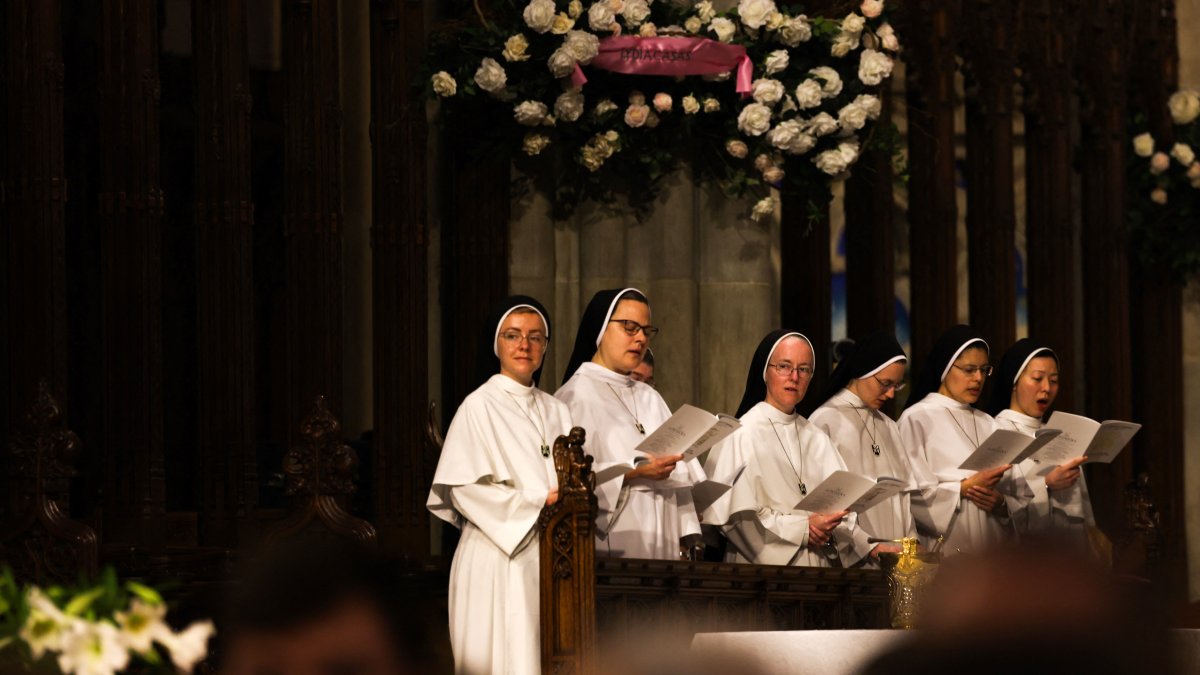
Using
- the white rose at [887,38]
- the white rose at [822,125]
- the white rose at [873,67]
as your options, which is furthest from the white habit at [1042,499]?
the white rose at [887,38]

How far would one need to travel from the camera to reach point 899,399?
462 inches

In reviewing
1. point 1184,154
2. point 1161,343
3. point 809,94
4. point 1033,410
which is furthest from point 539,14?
point 1161,343

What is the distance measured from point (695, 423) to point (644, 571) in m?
0.57

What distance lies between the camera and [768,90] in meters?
9.38

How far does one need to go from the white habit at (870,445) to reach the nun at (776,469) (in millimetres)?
257

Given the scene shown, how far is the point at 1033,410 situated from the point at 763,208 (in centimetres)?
170

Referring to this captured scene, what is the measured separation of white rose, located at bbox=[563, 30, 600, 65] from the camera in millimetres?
9047

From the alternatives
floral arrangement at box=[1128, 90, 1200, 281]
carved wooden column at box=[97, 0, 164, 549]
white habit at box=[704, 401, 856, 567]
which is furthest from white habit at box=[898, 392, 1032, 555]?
carved wooden column at box=[97, 0, 164, 549]

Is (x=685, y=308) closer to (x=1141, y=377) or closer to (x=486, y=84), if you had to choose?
(x=486, y=84)

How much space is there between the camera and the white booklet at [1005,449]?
8.02 meters

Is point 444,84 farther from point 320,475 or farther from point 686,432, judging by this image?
point 686,432

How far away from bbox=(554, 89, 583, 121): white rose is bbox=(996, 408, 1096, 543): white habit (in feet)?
8.53

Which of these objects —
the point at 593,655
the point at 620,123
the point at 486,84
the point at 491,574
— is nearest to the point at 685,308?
the point at 620,123

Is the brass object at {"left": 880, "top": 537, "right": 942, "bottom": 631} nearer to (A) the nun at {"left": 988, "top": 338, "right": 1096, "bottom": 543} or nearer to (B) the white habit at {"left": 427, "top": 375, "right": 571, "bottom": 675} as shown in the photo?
(B) the white habit at {"left": 427, "top": 375, "right": 571, "bottom": 675}
